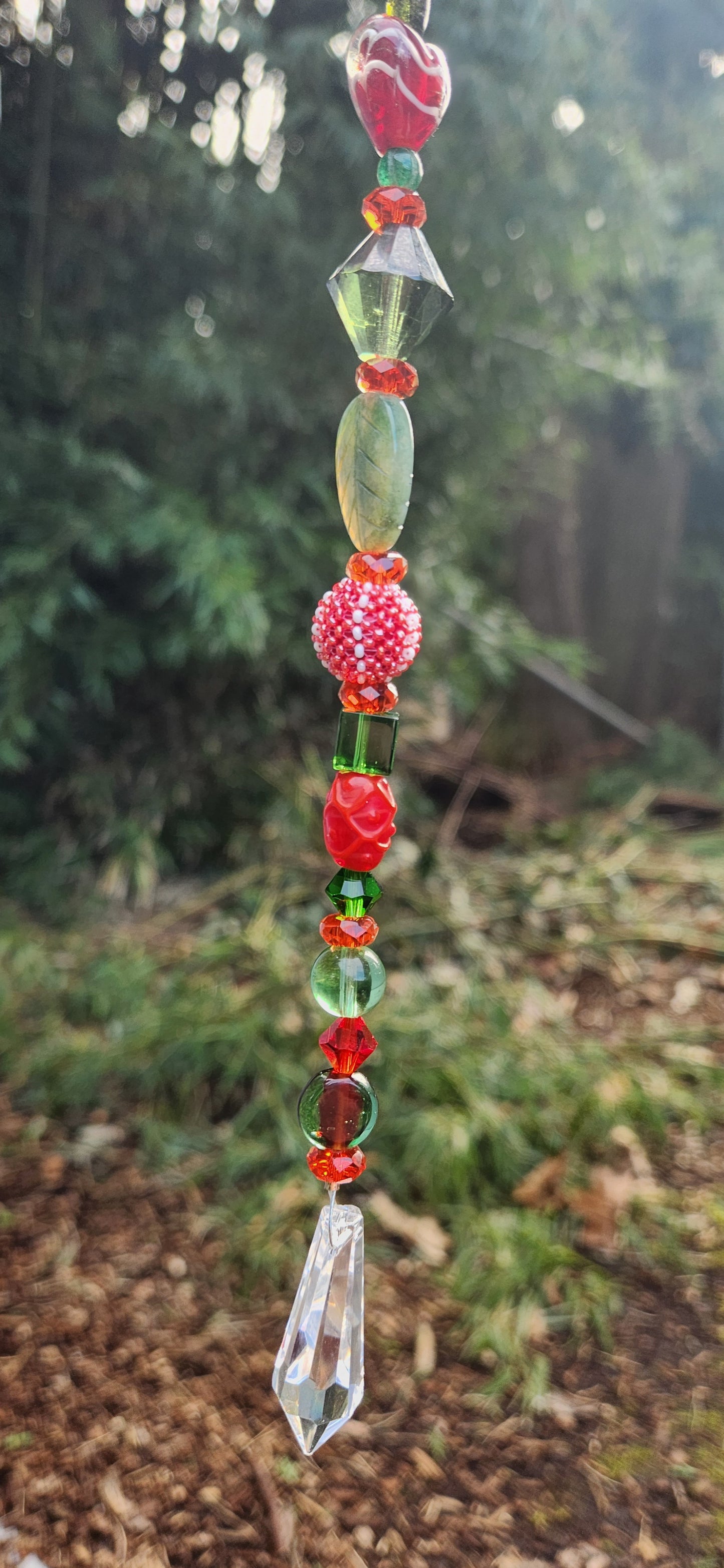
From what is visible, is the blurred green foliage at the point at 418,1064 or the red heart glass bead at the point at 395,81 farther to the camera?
the blurred green foliage at the point at 418,1064

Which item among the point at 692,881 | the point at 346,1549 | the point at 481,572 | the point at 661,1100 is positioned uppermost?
the point at 481,572

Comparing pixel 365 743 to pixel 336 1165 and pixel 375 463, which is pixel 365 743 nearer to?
pixel 375 463

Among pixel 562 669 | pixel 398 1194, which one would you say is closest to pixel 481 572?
pixel 562 669

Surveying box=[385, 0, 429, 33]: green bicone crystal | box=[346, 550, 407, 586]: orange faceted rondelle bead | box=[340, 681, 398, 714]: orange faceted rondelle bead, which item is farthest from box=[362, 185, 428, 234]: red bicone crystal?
box=[340, 681, 398, 714]: orange faceted rondelle bead

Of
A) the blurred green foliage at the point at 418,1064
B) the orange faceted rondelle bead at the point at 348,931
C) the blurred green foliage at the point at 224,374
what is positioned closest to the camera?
the orange faceted rondelle bead at the point at 348,931

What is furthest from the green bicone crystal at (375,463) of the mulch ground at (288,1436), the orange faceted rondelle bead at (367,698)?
the mulch ground at (288,1436)

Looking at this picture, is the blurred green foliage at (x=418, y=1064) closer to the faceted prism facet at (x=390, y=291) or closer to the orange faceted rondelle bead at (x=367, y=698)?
the orange faceted rondelle bead at (x=367, y=698)

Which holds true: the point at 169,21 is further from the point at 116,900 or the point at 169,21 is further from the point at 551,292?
the point at 116,900

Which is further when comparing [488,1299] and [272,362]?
[272,362]
